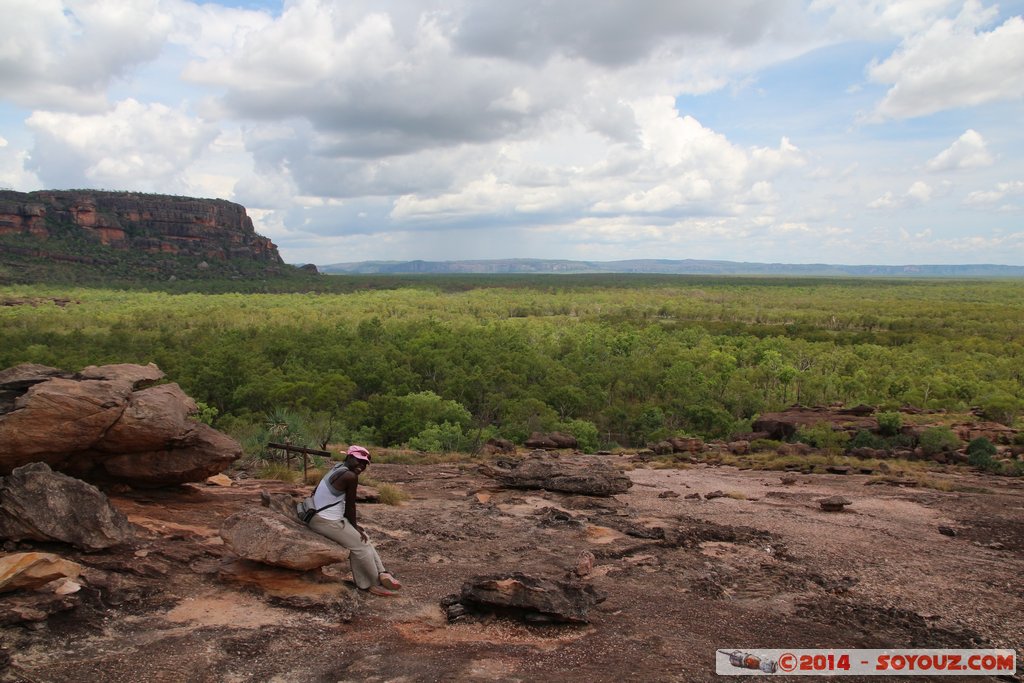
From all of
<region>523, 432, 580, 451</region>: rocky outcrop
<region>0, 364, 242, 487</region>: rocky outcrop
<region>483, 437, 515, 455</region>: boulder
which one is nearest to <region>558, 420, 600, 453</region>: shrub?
<region>523, 432, 580, 451</region>: rocky outcrop

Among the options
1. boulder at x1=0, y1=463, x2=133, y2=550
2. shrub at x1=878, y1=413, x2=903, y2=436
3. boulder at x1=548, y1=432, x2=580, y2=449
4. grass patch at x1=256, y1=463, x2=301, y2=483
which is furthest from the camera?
shrub at x1=878, y1=413, x2=903, y2=436

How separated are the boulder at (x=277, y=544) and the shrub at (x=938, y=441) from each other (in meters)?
22.0

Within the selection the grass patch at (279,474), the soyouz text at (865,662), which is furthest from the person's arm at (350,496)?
the grass patch at (279,474)

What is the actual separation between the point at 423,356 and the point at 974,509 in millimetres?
33996

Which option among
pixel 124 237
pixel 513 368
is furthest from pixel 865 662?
pixel 124 237

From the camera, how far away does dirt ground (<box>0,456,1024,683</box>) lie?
616 centimetres

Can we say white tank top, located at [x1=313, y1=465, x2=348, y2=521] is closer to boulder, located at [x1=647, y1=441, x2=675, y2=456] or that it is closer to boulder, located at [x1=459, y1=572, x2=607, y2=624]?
boulder, located at [x1=459, y1=572, x2=607, y2=624]

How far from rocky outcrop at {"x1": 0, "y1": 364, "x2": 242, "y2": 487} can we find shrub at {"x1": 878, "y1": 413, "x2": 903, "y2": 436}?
2510 centimetres

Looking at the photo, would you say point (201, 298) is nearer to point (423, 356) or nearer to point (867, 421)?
point (423, 356)

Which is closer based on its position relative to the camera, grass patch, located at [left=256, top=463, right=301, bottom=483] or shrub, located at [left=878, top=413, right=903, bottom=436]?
grass patch, located at [left=256, top=463, right=301, bottom=483]

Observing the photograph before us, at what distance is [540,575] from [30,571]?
18.4ft

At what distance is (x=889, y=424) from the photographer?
1041 inches

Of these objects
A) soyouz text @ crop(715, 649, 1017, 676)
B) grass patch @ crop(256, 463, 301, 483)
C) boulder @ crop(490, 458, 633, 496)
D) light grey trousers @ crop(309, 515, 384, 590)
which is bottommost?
boulder @ crop(490, 458, 633, 496)

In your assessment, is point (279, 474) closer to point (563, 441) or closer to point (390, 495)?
point (390, 495)
